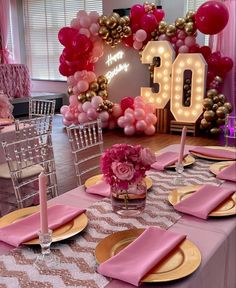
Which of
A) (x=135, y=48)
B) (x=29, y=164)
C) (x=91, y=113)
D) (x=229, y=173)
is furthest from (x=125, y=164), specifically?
(x=135, y=48)

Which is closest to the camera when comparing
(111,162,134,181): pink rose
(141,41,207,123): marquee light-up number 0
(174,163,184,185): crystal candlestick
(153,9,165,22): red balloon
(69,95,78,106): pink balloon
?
(111,162,134,181): pink rose

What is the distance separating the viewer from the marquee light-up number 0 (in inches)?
232

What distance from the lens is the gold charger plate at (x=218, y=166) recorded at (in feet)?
6.35

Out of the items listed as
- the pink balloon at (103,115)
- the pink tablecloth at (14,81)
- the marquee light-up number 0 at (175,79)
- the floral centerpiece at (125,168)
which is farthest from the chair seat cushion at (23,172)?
the pink tablecloth at (14,81)

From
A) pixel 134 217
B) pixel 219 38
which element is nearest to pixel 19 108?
pixel 219 38

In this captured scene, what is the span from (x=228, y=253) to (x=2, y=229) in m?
0.78

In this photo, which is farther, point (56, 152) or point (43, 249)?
point (56, 152)

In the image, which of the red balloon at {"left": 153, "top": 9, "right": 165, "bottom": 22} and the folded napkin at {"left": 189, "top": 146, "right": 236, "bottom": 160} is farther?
the red balloon at {"left": 153, "top": 9, "right": 165, "bottom": 22}

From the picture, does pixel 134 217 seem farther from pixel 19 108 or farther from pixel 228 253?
pixel 19 108

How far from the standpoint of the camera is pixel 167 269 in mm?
1054

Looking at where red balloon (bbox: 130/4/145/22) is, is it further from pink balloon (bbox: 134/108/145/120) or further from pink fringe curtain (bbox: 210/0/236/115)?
pink balloon (bbox: 134/108/145/120)

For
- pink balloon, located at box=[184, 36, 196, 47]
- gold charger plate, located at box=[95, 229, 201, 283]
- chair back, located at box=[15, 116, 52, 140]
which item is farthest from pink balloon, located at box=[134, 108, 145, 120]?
gold charger plate, located at box=[95, 229, 201, 283]

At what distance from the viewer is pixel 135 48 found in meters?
6.59

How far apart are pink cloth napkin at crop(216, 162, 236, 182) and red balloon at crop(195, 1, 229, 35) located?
3.90m
